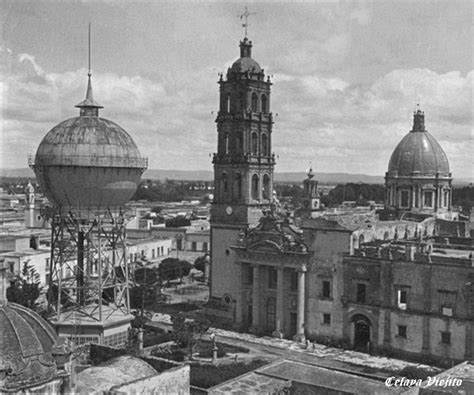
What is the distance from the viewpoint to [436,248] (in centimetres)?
4628

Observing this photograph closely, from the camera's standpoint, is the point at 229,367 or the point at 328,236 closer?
the point at 229,367

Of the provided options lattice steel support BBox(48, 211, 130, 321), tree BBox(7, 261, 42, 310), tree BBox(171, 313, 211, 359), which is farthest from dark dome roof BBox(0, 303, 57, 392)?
tree BBox(7, 261, 42, 310)

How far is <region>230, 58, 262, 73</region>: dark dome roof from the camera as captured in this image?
5251cm

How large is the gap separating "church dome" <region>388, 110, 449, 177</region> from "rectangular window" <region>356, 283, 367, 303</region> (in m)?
18.1

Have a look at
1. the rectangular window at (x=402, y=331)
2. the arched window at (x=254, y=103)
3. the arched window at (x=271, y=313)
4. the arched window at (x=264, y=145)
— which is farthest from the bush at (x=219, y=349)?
the arched window at (x=254, y=103)

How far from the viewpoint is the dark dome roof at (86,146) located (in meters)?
34.3

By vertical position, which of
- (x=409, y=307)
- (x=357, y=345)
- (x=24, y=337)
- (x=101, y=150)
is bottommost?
(x=357, y=345)

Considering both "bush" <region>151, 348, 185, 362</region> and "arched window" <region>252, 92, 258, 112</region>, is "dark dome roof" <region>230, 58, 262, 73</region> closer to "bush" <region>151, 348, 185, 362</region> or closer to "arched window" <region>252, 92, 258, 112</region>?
"arched window" <region>252, 92, 258, 112</region>

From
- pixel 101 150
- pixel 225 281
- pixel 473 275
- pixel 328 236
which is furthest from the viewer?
pixel 225 281

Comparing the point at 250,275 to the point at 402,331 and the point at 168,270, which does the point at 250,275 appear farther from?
the point at 168,270

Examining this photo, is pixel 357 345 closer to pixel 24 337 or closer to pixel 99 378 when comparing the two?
pixel 99 378

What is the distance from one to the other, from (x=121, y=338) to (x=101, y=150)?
1013 cm

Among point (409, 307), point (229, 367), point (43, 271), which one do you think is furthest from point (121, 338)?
point (43, 271)

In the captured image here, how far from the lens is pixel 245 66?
173 ft
